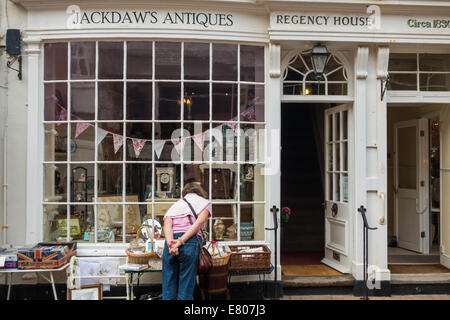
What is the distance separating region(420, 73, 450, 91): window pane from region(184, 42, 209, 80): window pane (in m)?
3.47

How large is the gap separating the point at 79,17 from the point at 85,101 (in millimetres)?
1193

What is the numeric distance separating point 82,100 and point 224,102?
81.4 inches

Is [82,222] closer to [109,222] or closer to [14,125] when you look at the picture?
[109,222]

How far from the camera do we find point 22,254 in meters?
5.42

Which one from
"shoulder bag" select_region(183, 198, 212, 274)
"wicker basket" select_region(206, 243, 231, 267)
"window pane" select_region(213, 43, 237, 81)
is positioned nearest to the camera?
"shoulder bag" select_region(183, 198, 212, 274)

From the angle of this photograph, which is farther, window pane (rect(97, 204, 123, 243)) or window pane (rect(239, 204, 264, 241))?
window pane (rect(239, 204, 264, 241))

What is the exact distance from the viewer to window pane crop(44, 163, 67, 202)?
617cm

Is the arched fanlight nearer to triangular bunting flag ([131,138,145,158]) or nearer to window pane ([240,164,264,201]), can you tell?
window pane ([240,164,264,201])

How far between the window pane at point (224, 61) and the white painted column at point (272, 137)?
0.52m

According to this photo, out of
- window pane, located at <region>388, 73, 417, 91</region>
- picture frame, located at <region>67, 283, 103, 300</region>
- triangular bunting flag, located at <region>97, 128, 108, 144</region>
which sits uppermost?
window pane, located at <region>388, 73, 417, 91</region>

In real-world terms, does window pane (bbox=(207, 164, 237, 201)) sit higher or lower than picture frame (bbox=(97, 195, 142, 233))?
higher

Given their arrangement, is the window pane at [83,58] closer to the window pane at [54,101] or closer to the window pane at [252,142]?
the window pane at [54,101]

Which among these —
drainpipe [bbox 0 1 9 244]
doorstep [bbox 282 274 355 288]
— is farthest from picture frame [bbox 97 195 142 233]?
doorstep [bbox 282 274 355 288]

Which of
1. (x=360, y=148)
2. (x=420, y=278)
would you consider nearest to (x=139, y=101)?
(x=360, y=148)
